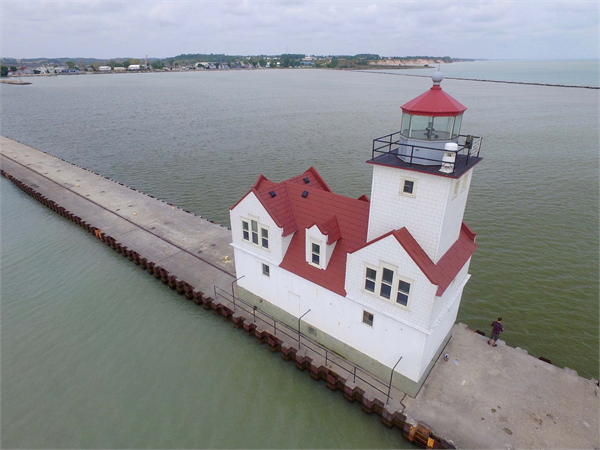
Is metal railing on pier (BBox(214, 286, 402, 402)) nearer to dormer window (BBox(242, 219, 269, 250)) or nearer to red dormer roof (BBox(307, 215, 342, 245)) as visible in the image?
dormer window (BBox(242, 219, 269, 250))

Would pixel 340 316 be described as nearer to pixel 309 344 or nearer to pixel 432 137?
pixel 309 344

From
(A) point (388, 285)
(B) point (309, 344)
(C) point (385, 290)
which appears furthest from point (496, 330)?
(B) point (309, 344)

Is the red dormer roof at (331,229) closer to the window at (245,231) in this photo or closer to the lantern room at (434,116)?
the window at (245,231)

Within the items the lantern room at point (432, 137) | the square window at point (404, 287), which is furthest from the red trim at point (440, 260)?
the lantern room at point (432, 137)

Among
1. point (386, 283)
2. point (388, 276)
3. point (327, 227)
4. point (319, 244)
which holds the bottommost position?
point (386, 283)

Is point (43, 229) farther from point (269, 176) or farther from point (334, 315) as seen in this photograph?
point (334, 315)

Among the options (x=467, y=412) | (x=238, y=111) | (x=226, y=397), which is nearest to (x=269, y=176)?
(x=226, y=397)
